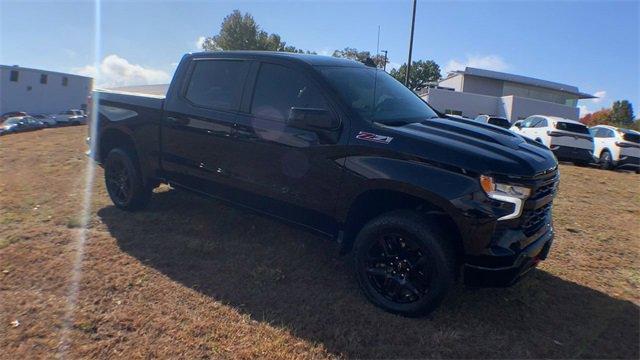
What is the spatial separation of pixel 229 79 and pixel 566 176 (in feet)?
29.6

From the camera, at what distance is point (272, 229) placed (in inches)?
204

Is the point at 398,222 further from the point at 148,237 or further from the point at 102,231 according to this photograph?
the point at 102,231

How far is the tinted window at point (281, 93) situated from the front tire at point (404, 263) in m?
1.14

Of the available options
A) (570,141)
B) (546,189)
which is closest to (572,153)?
(570,141)

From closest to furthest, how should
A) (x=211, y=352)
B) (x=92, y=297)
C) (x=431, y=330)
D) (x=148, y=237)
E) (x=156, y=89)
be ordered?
(x=211, y=352), (x=431, y=330), (x=92, y=297), (x=148, y=237), (x=156, y=89)

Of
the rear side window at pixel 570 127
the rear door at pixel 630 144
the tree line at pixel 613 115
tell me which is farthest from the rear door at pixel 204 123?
the tree line at pixel 613 115

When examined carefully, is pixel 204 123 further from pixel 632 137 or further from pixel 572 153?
pixel 632 137

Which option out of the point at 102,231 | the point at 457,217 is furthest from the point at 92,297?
the point at 457,217

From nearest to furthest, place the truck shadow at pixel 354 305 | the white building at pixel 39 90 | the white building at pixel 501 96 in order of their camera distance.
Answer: the truck shadow at pixel 354 305, the white building at pixel 501 96, the white building at pixel 39 90

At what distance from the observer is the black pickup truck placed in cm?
314

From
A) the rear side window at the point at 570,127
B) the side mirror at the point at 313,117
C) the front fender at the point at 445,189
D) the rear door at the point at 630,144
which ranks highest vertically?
the rear side window at the point at 570,127

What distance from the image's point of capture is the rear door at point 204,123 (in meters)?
4.42

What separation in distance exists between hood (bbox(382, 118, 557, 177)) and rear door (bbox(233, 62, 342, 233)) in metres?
0.66

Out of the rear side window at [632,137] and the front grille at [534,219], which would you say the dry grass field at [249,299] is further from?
the rear side window at [632,137]
